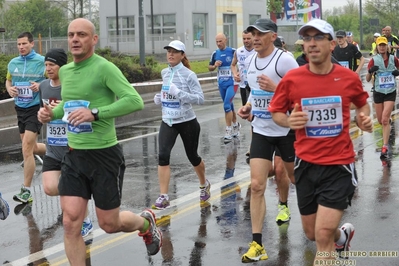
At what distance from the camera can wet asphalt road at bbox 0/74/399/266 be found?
685 cm

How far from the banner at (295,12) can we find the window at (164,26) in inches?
1073

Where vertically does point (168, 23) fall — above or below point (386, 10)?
below

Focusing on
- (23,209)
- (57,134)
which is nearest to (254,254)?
(57,134)

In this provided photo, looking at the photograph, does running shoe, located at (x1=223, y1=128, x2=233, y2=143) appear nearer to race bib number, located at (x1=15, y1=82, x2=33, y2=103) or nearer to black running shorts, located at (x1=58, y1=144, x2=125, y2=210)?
race bib number, located at (x1=15, y1=82, x2=33, y2=103)

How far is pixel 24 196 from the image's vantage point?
368 inches

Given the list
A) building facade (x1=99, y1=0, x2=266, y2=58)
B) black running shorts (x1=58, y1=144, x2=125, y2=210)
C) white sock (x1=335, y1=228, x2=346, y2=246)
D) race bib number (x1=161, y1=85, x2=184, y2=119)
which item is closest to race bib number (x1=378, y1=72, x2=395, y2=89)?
race bib number (x1=161, y1=85, x2=184, y2=119)

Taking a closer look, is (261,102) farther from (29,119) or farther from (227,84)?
(227,84)

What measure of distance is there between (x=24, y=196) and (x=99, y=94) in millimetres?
3788

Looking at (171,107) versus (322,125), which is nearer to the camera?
(322,125)

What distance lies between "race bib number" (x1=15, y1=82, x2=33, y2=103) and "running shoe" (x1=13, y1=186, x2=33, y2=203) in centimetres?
124

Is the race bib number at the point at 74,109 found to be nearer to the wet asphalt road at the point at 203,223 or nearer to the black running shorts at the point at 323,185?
the wet asphalt road at the point at 203,223

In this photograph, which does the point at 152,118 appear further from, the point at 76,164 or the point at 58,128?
the point at 76,164

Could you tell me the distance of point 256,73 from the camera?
7.39 metres

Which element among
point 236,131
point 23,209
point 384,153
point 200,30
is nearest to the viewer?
point 23,209
